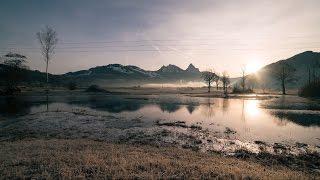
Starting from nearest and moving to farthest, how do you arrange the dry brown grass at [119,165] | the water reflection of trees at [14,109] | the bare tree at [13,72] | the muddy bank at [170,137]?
the dry brown grass at [119,165] < the muddy bank at [170,137] < the water reflection of trees at [14,109] < the bare tree at [13,72]

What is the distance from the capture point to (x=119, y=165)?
56.8 ft

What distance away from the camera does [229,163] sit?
1941 cm

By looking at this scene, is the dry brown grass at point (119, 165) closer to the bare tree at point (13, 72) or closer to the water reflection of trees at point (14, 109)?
the water reflection of trees at point (14, 109)

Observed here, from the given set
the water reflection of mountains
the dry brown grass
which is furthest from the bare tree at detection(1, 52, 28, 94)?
the dry brown grass

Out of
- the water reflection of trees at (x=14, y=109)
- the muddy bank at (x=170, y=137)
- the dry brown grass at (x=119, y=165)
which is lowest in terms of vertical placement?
the muddy bank at (x=170, y=137)

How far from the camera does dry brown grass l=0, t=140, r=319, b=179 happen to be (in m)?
15.8

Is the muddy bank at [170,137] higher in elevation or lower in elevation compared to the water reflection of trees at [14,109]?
lower

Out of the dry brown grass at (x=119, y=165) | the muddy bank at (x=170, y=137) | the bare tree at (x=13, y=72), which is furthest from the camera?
the bare tree at (x=13, y=72)

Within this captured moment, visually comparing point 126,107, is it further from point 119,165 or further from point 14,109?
point 119,165

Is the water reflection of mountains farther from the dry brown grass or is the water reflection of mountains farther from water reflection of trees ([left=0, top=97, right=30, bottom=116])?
the dry brown grass

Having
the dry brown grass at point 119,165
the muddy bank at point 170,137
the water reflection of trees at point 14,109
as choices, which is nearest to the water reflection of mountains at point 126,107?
the water reflection of trees at point 14,109

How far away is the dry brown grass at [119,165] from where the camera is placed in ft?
51.8

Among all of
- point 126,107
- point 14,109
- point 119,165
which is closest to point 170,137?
point 119,165

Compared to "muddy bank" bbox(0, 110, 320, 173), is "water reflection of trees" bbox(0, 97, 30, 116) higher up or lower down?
higher up
